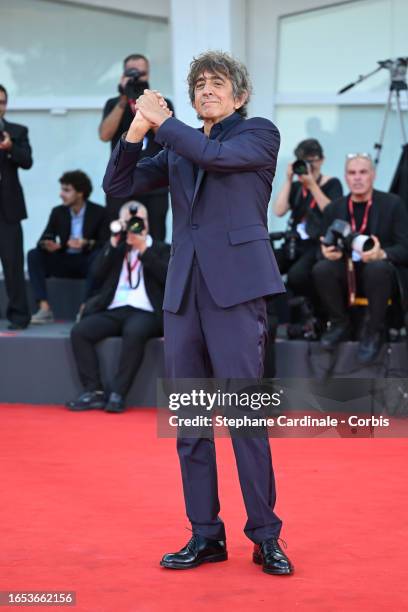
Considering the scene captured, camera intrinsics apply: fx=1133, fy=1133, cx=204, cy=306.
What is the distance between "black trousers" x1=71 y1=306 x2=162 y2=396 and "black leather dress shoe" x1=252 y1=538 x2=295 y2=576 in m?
2.95

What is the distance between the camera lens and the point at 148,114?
123 inches

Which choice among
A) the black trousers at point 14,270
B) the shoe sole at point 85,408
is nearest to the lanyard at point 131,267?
the shoe sole at point 85,408

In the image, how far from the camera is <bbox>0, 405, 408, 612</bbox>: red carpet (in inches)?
121

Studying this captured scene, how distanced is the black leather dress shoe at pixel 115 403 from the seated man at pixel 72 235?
4.36 feet

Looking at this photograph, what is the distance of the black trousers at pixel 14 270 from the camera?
6734 millimetres

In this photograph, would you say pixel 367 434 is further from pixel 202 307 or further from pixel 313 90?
pixel 313 90

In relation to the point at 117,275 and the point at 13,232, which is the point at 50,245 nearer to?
the point at 13,232

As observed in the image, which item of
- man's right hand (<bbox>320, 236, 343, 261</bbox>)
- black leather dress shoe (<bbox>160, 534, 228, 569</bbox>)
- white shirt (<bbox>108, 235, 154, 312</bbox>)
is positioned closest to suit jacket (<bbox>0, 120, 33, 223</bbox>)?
white shirt (<bbox>108, 235, 154, 312</bbox>)

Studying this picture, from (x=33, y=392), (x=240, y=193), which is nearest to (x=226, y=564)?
(x=240, y=193)

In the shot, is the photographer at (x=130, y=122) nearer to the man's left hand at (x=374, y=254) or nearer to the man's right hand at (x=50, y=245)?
the man's right hand at (x=50, y=245)

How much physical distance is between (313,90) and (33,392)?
3.19 m

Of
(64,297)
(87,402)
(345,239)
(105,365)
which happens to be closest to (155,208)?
(64,297)

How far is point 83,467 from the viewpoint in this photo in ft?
15.8

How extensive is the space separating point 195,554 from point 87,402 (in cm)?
291
